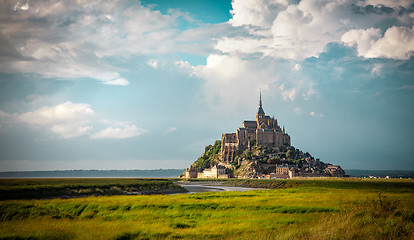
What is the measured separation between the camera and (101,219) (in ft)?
85.1

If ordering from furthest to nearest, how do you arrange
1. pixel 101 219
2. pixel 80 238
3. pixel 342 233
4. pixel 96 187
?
pixel 96 187
pixel 101 219
pixel 80 238
pixel 342 233

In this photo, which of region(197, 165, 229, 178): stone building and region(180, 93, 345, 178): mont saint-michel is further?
region(197, 165, 229, 178): stone building

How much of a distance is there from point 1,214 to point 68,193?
72.9ft

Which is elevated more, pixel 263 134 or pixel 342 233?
pixel 263 134

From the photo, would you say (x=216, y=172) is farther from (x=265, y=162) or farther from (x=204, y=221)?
(x=204, y=221)

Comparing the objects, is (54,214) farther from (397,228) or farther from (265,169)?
(265,169)

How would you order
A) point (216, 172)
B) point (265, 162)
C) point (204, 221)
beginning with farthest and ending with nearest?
point (216, 172) → point (265, 162) → point (204, 221)

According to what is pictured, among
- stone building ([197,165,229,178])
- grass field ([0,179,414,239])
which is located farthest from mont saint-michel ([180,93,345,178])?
grass field ([0,179,414,239])

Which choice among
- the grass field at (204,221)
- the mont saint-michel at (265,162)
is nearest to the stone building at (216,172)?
the mont saint-michel at (265,162)

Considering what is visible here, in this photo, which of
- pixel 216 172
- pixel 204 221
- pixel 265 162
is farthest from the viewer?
pixel 216 172

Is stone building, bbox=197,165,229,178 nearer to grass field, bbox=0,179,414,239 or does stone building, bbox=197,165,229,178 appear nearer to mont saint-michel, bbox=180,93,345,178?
mont saint-michel, bbox=180,93,345,178

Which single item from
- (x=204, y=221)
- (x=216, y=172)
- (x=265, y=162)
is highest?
(x=265, y=162)

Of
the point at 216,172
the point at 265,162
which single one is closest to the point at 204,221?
the point at 265,162

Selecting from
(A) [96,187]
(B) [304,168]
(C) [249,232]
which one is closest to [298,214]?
(C) [249,232]
